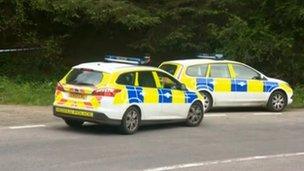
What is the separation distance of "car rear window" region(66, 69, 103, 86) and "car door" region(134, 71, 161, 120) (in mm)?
906

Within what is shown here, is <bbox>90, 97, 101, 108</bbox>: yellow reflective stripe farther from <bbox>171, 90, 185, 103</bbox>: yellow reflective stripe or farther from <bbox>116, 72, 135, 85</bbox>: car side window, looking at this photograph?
<bbox>171, 90, 185, 103</bbox>: yellow reflective stripe

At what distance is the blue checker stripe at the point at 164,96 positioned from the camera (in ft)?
50.1

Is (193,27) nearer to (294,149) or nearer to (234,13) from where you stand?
(234,13)

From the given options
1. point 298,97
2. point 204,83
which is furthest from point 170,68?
point 298,97

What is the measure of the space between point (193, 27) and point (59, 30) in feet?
17.8

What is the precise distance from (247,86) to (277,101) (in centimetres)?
129

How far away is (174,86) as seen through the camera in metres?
15.9

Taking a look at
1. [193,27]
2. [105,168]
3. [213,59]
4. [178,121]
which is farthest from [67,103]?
[193,27]

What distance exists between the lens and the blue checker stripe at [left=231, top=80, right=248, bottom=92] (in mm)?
19859

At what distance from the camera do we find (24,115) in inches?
650

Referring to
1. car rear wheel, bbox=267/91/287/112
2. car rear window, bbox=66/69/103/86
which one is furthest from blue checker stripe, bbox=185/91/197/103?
car rear wheel, bbox=267/91/287/112

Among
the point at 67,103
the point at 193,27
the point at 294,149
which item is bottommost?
the point at 294,149

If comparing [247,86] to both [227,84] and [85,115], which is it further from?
[85,115]

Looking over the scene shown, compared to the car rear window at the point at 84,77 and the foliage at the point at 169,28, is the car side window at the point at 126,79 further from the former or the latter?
the foliage at the point at 169,28
